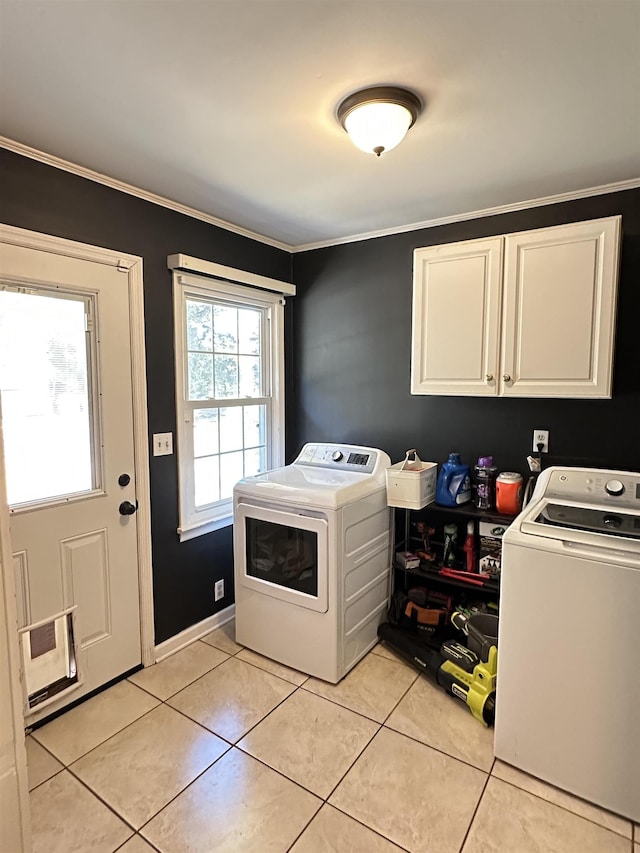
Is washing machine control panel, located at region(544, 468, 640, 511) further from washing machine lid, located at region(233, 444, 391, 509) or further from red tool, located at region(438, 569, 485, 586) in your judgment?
washing machine lid, located at region(233, 444, 391, 509)

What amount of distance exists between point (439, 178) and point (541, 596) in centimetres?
179

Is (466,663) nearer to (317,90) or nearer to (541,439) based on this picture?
(541,439)

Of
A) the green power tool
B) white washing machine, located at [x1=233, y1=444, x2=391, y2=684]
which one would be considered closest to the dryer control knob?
the green power tool

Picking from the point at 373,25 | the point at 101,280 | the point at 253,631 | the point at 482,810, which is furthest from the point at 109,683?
the point at 373,25

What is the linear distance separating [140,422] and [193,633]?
125cm

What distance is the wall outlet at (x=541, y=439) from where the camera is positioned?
2.42m

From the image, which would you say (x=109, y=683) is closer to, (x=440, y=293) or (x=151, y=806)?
(x=151, y=806)

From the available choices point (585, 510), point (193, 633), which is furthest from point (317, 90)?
point (193, 633)

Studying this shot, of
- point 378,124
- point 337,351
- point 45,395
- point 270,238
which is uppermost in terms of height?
point 270,238

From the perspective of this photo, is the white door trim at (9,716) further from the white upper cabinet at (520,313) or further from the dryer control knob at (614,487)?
the dryer control knob at (614,487)

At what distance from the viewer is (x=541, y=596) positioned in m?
1.69

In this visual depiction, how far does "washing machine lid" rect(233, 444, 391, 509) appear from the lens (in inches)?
89.9

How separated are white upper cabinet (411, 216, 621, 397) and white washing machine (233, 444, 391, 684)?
2.48ft

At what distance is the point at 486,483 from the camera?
2.45 metres
